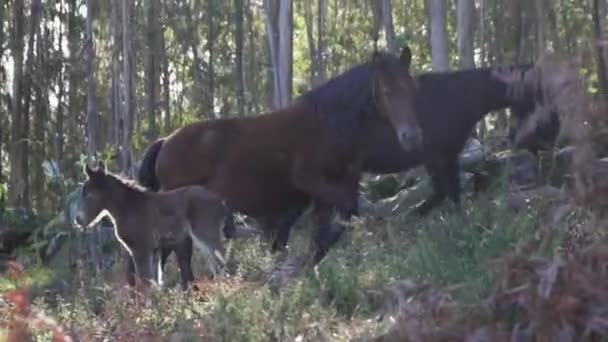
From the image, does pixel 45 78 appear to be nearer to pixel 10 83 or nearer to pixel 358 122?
pixel 10 83

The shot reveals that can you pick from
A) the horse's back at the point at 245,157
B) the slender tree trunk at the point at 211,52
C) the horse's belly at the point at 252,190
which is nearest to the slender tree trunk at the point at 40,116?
the slender tree trunk at the point at 211,52

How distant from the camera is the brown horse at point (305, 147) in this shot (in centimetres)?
1226

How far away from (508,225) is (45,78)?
35040 mm

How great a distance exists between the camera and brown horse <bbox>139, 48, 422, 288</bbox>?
12258 mm

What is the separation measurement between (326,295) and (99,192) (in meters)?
4.66

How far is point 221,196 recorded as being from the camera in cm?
1283

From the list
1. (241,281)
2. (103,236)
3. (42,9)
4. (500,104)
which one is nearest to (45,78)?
(42,9)

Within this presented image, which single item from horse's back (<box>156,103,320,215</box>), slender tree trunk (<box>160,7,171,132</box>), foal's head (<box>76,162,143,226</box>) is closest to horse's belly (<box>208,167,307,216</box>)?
horse's back (<box>156,103,320,215</box>)

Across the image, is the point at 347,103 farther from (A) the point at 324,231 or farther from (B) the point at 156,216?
(B) the point at 156,216

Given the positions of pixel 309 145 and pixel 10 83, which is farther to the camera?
pixel 10 83

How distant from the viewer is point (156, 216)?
12.1 m

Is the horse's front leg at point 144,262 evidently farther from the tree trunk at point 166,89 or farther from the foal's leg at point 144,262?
the tree trunk at point 166,89

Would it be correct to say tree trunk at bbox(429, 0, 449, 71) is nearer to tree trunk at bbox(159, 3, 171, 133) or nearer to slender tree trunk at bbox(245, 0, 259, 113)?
tree trunk at bbox(159, 3, 171, 133)

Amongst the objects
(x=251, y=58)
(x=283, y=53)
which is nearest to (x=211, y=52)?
(x=251, y=58)
